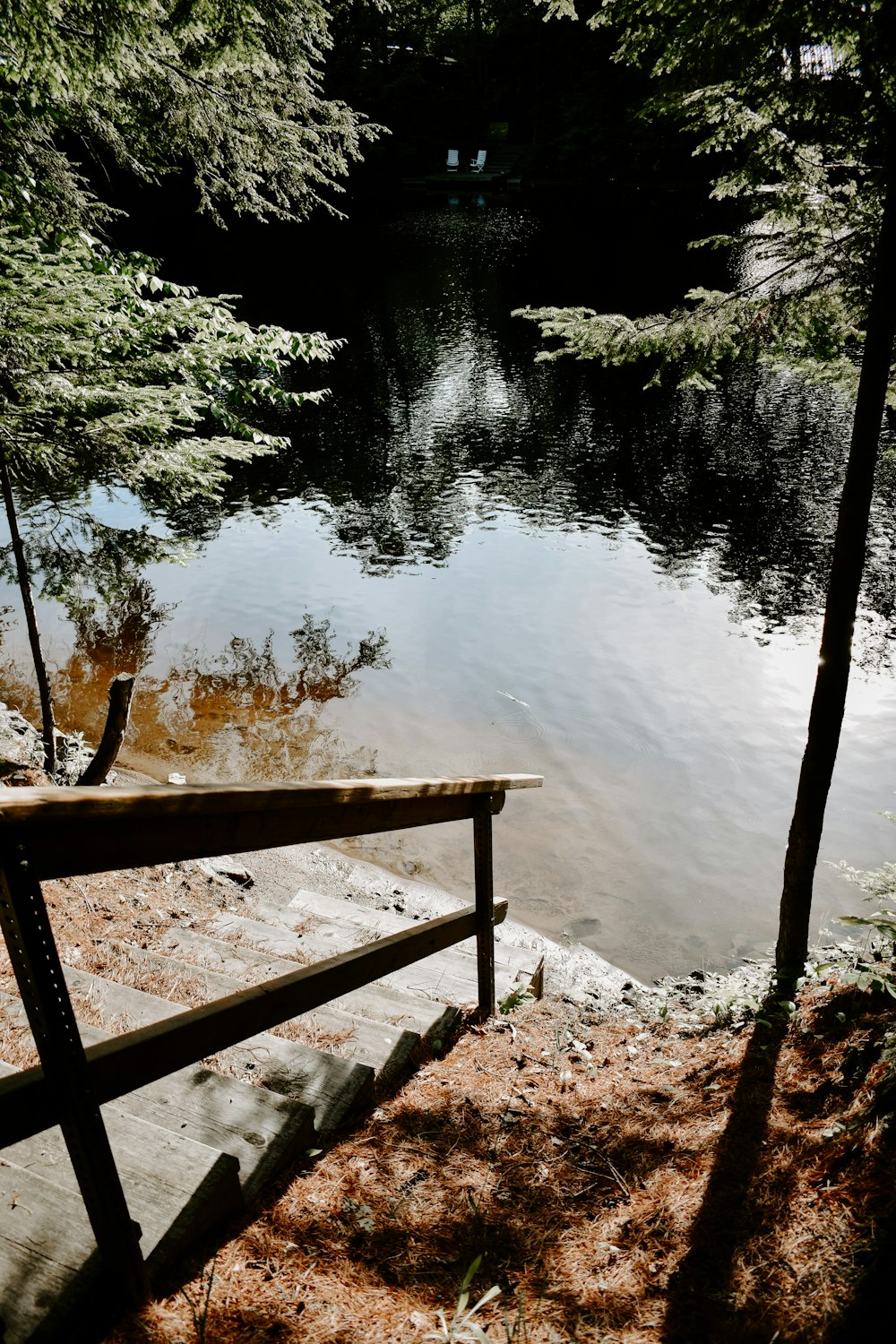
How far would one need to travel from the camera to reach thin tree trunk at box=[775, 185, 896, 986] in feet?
14.2

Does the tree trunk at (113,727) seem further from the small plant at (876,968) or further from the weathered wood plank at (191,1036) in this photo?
the small plant at (876,968)

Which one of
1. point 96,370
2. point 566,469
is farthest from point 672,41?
point 566,469

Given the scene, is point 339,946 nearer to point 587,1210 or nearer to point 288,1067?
point 288,1067

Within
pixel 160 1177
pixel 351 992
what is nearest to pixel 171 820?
pixel 160 1177

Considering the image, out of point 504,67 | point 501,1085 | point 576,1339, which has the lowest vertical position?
point 501,1085

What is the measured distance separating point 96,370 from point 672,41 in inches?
199

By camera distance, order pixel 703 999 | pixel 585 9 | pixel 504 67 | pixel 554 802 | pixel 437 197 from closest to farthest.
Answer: pixel 703 999, pixel 554 802, pixel 585 9, pixel 437 197, pixel 504 67

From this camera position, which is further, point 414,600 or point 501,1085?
point 414,600

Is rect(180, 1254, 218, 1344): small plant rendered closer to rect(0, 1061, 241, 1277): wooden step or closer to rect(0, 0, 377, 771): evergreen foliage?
rect(0, 1061, 241, 1277): wooden step

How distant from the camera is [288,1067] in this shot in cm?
302

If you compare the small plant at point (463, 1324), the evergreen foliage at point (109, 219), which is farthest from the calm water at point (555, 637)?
the small plant at point (463, 1324)

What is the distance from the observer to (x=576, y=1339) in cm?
193

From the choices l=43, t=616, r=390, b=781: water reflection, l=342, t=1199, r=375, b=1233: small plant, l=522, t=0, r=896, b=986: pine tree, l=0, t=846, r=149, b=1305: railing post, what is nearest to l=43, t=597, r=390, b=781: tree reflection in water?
l=43, t=616, r=390, b=781: water reflection

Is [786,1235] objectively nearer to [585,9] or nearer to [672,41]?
[672,41]
